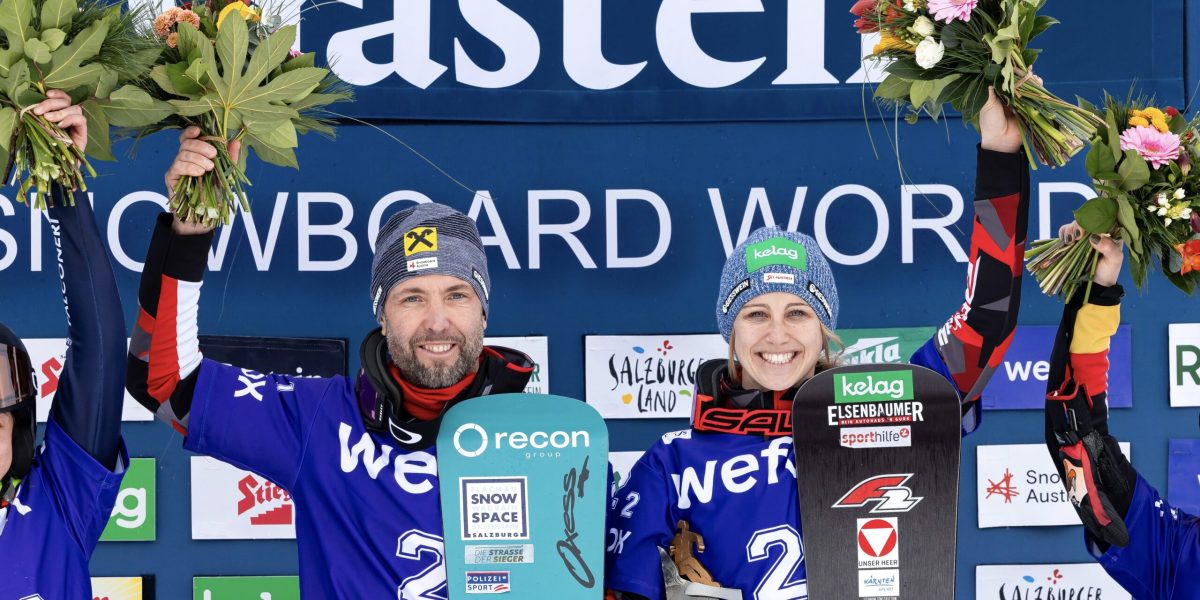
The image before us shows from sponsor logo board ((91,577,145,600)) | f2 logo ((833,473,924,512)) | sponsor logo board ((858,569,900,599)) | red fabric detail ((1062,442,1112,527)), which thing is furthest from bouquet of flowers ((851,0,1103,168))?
sponsor logo board ((91,577,145,600))

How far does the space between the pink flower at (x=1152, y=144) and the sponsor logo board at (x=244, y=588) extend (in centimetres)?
271

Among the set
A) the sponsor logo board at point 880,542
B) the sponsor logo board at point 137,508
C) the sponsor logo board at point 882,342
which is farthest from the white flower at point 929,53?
the sponsor logo board at point 137,508

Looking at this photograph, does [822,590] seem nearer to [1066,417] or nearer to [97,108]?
[1066,417]

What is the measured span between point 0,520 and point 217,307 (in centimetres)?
142

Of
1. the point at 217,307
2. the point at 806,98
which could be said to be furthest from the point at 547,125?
the point at 217,307

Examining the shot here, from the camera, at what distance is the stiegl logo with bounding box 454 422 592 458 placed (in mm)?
2535

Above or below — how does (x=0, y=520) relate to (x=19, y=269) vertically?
below

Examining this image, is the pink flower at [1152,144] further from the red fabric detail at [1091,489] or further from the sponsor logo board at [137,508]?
the sponsor logo board at [137,508]

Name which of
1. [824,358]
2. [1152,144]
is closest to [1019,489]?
[824,358]

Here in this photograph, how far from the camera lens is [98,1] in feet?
7.77

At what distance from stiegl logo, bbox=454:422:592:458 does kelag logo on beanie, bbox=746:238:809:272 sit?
0.54 metres

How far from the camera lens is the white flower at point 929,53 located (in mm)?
2312

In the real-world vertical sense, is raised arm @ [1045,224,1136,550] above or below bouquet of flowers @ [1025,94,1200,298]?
below

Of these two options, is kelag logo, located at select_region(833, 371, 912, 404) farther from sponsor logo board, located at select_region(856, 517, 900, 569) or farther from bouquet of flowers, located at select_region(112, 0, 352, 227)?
bouquet of flowers, located at select_region(112, 0, 352, 227)
